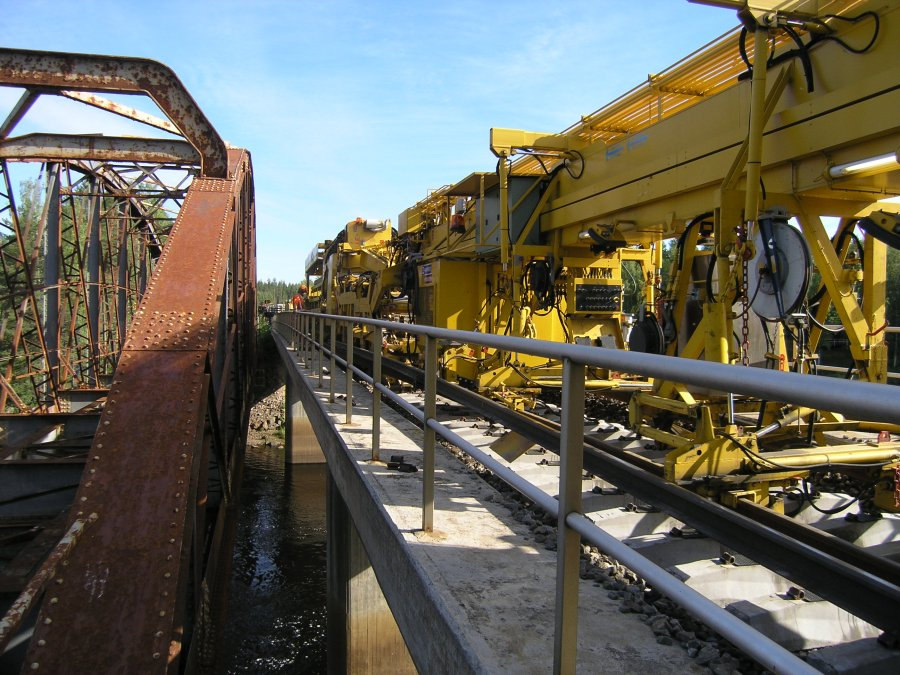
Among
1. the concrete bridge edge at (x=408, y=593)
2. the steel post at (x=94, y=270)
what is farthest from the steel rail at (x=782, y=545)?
the steel post at (x=94, y=270)

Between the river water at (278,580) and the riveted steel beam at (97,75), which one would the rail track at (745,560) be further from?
the river water at (278,580)

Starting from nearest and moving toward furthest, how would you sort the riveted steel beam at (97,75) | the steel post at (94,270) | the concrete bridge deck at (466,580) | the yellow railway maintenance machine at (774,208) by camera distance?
the concrete bridge deck at (466,580), the yellow railway maintenance machine at (774,208), the riveted steel beam at (97,75), the steel post at (94,270)

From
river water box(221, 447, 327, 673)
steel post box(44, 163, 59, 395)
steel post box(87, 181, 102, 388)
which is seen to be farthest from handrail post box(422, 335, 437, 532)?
steel post box(87, 181, 102, 388)

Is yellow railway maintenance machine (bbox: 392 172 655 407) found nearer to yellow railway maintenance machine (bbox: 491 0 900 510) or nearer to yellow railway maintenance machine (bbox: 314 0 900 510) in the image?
yellow railway maintenance machine (bbox: 314 0 900 510)

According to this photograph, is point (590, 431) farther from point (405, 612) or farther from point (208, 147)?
point (208, 147)

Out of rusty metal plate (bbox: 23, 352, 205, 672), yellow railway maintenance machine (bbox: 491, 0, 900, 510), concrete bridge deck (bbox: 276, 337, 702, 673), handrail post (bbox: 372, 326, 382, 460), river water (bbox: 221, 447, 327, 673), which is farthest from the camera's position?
river water (bbox: 221, 447, 327, 673)

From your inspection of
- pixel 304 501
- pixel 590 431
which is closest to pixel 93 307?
pixel 304 501

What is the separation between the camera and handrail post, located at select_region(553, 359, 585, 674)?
1.61 meters

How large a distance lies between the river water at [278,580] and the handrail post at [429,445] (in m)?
6.20

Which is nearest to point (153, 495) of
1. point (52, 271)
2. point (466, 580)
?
point (466, 580)

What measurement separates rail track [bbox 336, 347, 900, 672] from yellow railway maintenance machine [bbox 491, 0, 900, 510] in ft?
1.18

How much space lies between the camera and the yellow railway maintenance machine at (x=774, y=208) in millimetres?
3939

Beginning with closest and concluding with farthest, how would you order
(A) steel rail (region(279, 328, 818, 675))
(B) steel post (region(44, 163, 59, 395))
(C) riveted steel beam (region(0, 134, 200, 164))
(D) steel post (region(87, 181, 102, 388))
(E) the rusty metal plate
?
(A) steel rail (region(279, 328, 818, 675)) → (E) the rusty metal plate → (C) riveted steel beam (region(0, 134, 200, 164)) → (B) steel post (region(44, 163, 59, 395)) → (D) steel post (region(87, 181, 102, 388))

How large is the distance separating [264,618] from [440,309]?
5.42m
